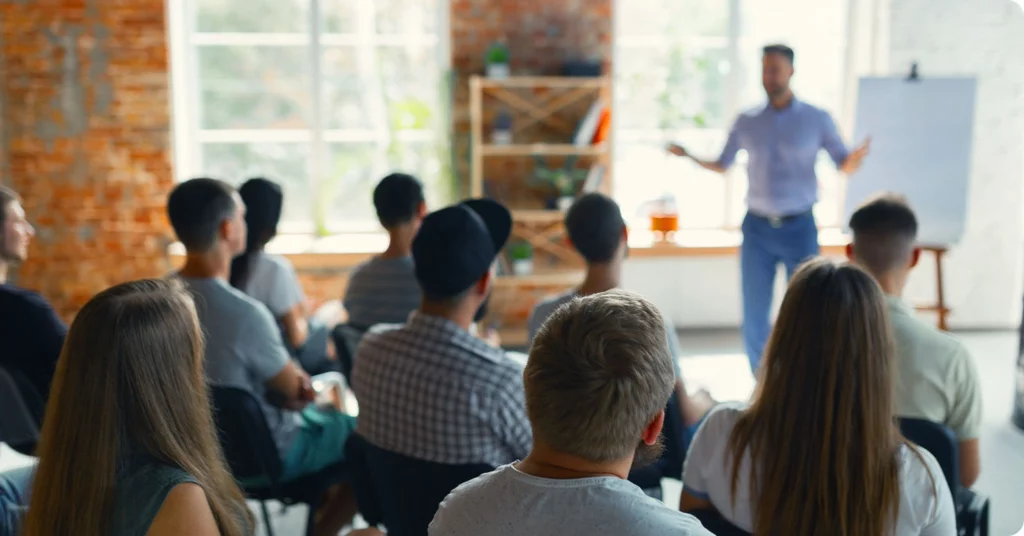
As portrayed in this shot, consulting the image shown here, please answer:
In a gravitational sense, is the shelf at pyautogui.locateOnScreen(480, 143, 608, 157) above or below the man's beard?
above

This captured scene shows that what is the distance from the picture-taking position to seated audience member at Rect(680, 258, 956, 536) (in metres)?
1.59

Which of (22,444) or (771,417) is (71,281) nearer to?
(22,444)

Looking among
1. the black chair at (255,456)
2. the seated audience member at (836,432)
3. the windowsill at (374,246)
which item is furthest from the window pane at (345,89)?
the seated audience member at (836,432)

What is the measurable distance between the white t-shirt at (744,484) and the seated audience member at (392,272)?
1565 mm

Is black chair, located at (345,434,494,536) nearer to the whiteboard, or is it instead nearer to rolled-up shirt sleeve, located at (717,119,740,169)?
rolled-up shirt sleeve, located at (717,119,740,169)

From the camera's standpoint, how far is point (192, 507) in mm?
1404

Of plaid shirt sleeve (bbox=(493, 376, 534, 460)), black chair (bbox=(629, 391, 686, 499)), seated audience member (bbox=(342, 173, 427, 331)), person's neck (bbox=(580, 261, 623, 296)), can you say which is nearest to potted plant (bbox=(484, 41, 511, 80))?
seated audience member (bbox=(342, 173, 427, 331))

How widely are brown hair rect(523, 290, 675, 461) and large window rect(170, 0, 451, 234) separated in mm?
5043

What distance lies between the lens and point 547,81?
5738 mm

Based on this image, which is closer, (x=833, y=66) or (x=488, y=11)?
(x=488, y=11)

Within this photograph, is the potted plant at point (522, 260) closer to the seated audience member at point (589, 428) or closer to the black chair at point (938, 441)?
the black chair at point (938, 441)

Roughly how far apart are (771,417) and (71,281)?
212 inches

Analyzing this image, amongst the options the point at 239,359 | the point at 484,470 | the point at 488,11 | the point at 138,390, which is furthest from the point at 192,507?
the point at 488,11

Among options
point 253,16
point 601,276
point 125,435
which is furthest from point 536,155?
point 125,435
